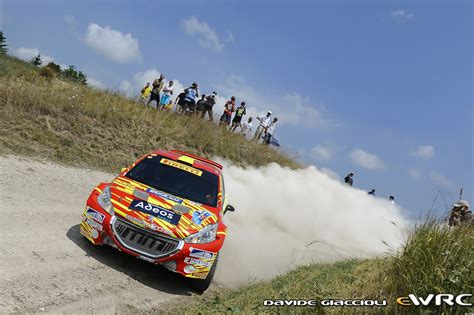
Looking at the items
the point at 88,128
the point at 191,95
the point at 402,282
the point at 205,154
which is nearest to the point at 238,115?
the point at 191,95

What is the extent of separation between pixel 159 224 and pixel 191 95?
14.0m


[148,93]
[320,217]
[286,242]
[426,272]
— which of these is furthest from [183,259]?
[148,93]

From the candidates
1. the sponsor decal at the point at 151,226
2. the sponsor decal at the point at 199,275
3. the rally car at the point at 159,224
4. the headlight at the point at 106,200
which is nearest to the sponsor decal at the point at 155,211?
the rally car at the point at 159,224

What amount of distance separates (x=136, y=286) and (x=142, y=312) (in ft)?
Result: 2.40

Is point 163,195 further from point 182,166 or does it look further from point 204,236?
point 182,166

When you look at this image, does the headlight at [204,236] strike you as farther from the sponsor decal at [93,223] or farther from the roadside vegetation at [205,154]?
the sponsor decal at [93,223]

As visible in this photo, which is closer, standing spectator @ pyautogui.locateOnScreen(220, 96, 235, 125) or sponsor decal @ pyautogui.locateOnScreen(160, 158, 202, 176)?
sponsor decal @ pyautogui.locateOnScreen(160, 158, 202, 176)

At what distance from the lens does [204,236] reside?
648 cm

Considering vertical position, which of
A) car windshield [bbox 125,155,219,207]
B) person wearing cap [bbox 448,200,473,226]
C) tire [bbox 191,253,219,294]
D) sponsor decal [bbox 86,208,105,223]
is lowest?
tire [bbox 191,253,219,294]

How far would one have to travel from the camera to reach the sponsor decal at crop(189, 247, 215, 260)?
20.3 ft

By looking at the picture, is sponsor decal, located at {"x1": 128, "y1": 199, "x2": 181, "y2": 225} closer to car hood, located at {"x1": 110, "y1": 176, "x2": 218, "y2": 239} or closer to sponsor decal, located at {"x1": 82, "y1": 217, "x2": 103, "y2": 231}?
car hood, located at {"x1": 110, "y1": 176, "x2": 218, "y2": 239}

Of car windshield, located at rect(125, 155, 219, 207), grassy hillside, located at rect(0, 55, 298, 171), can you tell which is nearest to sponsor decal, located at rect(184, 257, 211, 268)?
car windshield, located at rect(125, 155, 219, 207)

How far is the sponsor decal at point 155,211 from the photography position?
630cm

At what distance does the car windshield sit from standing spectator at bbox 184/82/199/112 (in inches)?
459
